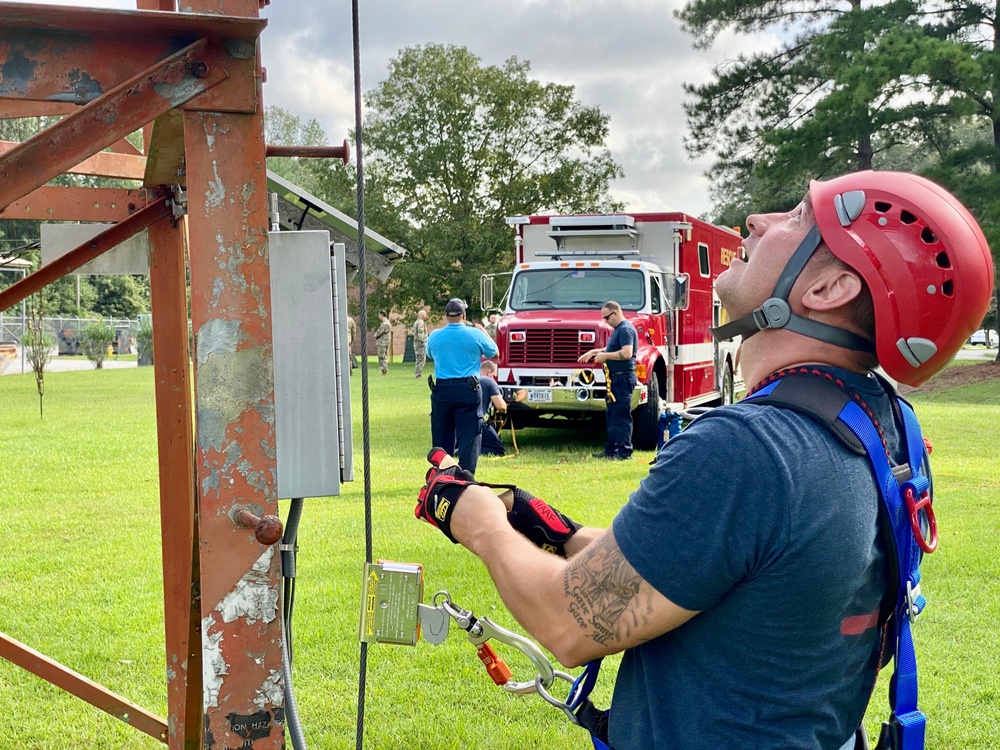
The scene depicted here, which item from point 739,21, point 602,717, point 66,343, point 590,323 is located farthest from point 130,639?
point 66,343

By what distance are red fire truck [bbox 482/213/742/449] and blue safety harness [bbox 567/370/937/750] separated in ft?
33.5

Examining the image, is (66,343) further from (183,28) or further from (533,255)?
(183,28)

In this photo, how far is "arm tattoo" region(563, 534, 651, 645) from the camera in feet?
5.18

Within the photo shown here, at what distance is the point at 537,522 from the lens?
6.95ft

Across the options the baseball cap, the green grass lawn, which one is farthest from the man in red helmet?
the baseball cap

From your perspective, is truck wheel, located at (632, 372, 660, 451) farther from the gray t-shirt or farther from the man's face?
the gray t-shirt

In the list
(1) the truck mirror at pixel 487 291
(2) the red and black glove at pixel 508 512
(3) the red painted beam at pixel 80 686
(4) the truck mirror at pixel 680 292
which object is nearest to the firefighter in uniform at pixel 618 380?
(4) the truck mirror at pixel 680 292

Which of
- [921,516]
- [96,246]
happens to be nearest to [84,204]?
[96,246]

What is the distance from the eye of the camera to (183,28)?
1809 millimetres

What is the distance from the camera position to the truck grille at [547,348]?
12734 millimetres

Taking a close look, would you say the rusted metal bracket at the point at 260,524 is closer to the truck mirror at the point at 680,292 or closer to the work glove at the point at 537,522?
the work glove at the point at 537,522

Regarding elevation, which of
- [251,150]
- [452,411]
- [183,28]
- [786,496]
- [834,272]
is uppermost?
[183,28]

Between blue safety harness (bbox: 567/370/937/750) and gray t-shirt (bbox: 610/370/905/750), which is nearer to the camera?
gray t-shirt (bbox: 610/370/905/750)

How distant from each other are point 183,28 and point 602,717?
1.56m
